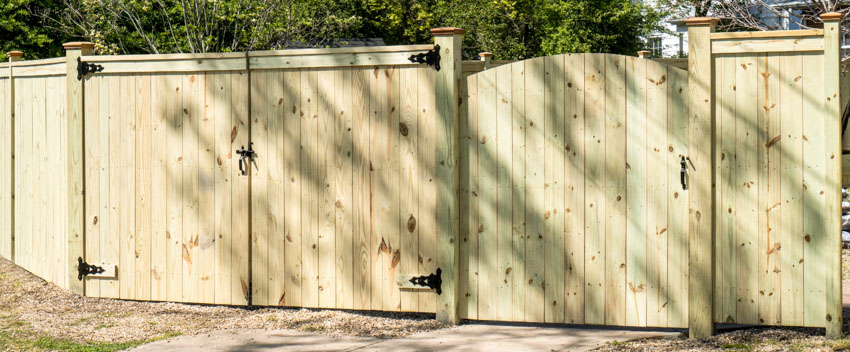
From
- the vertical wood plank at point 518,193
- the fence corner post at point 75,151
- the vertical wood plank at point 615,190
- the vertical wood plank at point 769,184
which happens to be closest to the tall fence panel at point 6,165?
the fence corner post at point 75,151

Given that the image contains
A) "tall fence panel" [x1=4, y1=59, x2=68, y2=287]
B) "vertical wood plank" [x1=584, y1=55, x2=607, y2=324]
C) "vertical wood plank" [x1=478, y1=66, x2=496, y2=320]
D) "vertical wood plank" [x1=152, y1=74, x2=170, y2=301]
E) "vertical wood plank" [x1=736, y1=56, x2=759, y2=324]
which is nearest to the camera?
"vertical wood plank" [x1=736, y1=56, x2=759, y2=324]

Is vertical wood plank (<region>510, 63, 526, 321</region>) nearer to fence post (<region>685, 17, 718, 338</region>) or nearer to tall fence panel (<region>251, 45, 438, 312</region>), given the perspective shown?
tall fence panel (<region>251, 45, 438, 312</region>)

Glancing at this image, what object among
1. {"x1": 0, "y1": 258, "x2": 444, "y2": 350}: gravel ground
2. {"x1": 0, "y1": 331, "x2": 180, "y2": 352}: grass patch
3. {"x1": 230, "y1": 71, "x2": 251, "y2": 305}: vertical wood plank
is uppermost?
{"x1": 230, "y1": 71, "x2": 251, "y2": 305}: vertical wood plank

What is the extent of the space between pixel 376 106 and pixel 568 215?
140cm

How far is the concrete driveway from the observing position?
17.3 ft

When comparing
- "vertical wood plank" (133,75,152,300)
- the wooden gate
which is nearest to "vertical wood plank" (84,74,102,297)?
"vertical wood plank" (133,75,152,300)

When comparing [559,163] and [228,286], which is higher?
[559,163]

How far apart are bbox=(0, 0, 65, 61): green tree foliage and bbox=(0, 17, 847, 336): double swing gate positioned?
9734mm

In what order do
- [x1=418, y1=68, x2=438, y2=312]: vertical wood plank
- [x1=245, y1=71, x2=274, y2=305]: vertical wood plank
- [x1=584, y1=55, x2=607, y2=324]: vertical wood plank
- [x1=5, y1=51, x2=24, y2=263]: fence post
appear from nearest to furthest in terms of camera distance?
[x1=584, y1=55, x2=607, y2=324]: vertical wood plank, [x1=418, y1=68, x2=438, y2=312]: vertical wood plank, [x1=245, y1=71, x2=274, y2=305]: vertical wood plank, [x1=5, y1=51, x2=24, y2=263]: fence post

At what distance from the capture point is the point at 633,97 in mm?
5438

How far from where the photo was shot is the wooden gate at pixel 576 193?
17.8 feet

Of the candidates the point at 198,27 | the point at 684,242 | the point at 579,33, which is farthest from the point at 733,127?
the point at 579,33

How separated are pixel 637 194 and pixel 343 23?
45.5 feet

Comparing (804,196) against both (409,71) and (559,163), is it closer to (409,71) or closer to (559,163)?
(559,163)
